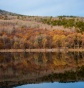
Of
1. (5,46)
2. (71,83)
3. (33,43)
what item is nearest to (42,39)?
(33,43)

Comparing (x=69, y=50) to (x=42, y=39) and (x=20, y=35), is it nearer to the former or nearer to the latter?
(x=42, y=39)

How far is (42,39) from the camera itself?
15975 cm

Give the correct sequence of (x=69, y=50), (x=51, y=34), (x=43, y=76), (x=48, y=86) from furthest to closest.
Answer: (x=51, y=34), (x=69, y=50), (x=43, y=76), (x=48, y=86)

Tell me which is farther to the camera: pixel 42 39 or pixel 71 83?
pixel 42 39

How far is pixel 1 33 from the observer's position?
591 ft

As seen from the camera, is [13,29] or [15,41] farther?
[13,29]

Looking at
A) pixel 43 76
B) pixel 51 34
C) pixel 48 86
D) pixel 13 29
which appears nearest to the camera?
pixel 48 86

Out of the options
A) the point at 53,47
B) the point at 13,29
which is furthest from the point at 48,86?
the point at 13,29

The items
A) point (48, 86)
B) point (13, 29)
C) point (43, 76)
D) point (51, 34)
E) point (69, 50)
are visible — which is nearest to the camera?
point (48, 86)

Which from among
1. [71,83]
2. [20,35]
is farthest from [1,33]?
[71,83]

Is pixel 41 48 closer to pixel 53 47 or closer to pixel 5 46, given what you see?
pixel 53 47

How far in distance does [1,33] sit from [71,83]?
129m

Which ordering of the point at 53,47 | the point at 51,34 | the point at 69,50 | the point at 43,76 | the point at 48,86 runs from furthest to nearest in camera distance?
1. the point at 51,34
2. the point at 53,47
3. the point at 69,50
4. the point at 43,76
5. the point at 48,86

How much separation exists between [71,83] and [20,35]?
126 metres
